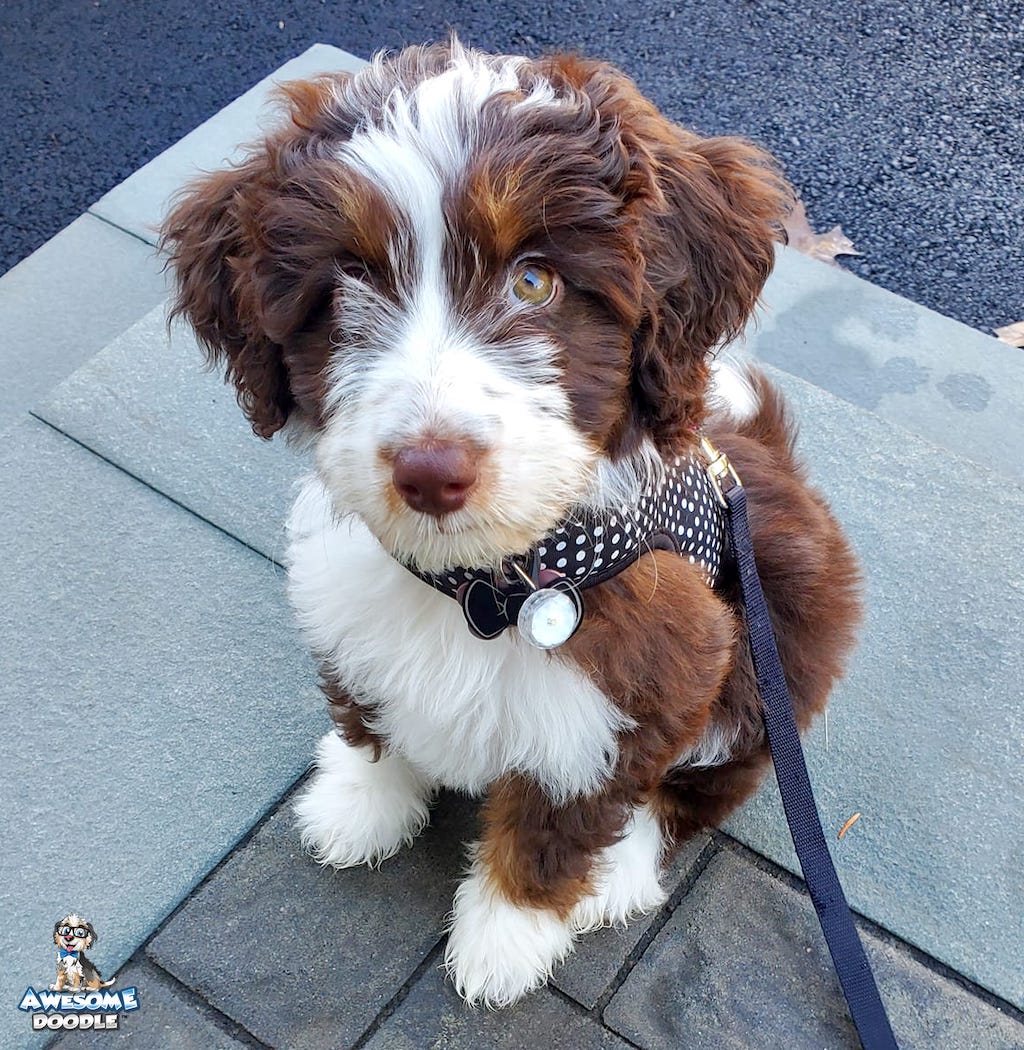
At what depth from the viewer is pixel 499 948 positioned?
2.32 metres

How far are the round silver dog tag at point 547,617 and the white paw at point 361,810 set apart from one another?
0.82 meters

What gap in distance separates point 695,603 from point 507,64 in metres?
1.00

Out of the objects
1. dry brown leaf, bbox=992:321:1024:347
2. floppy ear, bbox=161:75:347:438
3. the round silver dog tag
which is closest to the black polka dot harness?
the round silver dog tag

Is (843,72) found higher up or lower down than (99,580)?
higher up

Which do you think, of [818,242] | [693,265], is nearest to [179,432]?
[693,265]

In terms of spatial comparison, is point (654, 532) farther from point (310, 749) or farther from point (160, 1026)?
point (160, 1026)

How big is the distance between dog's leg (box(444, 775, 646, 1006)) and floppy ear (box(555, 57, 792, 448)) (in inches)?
32.2

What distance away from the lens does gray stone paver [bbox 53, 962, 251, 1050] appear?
2.29 m

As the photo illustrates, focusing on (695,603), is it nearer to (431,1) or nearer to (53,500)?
(53,500)

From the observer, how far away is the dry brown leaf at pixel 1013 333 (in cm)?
401

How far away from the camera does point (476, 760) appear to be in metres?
2.13

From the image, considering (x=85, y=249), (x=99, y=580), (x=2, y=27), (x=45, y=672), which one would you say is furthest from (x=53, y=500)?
(x=2, y=27)

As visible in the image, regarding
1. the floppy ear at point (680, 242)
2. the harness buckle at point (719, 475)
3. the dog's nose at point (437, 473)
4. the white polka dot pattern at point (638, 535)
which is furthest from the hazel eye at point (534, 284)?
the harness buckle at point (719, 475)

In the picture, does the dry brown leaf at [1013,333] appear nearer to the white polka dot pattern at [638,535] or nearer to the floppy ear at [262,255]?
the white polka dot pattern at [638,535]
